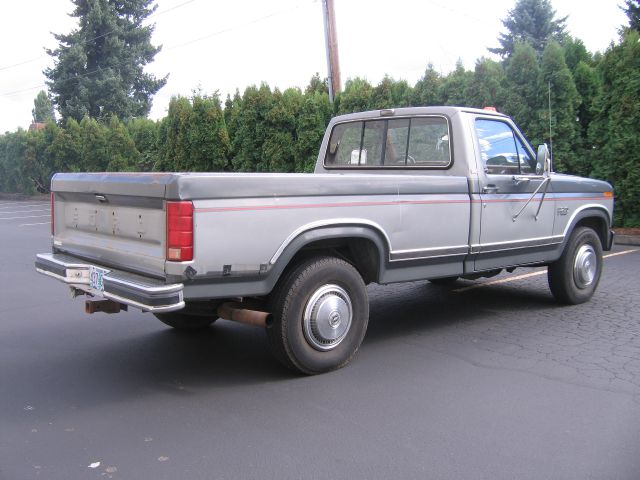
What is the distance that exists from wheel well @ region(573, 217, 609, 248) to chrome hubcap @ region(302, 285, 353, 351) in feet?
11.8

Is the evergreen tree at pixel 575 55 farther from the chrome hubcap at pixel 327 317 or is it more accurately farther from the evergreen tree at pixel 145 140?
the evergreen tree at pixel 145 140

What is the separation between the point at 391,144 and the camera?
6.25 m

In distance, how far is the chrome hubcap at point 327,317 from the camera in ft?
15.0

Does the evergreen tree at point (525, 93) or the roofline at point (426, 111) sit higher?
the evergreen tree at point (525, 93)

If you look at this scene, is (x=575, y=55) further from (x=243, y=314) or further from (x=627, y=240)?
(x=243, y=314)

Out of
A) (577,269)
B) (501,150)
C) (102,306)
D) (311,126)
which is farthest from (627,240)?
(102,306)

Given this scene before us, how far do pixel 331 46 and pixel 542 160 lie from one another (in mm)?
11959

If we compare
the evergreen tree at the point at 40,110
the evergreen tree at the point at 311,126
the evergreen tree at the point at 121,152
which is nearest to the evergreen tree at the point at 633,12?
the evergreen tree at the point at 311,126

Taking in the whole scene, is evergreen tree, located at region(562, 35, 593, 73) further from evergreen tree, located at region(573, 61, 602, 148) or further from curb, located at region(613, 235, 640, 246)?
curb, located at region(613, 235, 640, 246)

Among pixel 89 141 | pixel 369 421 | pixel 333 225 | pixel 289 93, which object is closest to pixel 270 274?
pixel 333 225

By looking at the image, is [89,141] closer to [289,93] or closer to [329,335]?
[289,93]

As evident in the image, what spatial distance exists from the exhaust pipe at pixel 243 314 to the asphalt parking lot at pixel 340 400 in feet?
1.55

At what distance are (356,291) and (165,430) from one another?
1760 millimetres

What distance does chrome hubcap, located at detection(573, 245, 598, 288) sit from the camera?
682 centimetres
